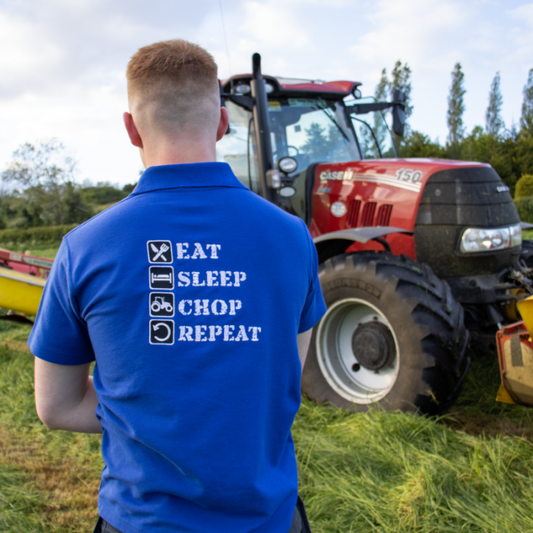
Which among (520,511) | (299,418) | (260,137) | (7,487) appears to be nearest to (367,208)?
(260,137)

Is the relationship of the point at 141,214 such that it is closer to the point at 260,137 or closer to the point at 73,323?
the point at 73,323

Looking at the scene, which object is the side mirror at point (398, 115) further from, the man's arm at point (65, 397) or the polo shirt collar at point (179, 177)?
the man's arm at point (65, 397)

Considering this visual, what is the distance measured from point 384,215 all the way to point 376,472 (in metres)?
2.00

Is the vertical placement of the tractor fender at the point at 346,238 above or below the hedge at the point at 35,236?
below

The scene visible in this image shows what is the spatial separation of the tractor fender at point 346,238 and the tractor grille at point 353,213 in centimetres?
18

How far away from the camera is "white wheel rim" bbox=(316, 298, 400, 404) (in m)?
3.41

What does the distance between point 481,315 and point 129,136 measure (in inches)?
121

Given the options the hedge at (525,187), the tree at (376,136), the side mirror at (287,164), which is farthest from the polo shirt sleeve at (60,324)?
the hedge at (525,187)

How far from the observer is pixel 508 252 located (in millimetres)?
3660

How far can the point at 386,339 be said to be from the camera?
3.27 metres

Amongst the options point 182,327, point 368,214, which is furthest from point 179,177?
point 368,214

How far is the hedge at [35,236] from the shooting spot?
98.2 ft

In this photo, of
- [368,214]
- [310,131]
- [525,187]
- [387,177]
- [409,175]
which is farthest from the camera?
[525,187]

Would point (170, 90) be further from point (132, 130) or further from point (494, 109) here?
point (494, 109)
